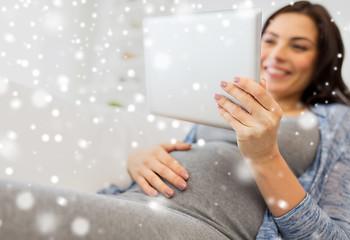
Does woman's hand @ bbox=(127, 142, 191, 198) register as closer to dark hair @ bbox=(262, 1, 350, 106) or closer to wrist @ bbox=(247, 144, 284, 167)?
wrist @ bbox=(247, 144, 284, 167)

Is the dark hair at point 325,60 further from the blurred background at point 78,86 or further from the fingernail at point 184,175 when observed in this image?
the fingernail at point 184,175

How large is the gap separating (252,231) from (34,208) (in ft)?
1.87

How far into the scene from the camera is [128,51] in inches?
93.0

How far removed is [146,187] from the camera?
917 millimetres

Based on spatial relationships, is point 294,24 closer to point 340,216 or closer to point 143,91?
point 340,216

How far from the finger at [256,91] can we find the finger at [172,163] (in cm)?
29

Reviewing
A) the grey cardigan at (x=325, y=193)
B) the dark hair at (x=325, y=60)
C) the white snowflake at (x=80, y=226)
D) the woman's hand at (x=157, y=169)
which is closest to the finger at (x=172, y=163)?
the woman's hand at (x=157, y=169)

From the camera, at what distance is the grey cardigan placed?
831mm

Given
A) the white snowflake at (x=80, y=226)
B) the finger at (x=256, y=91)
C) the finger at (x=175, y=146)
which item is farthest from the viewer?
the finger at (x=175, y=146)

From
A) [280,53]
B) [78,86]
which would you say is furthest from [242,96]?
[78,86]

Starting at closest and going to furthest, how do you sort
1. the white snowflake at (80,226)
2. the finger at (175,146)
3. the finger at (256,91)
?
the white snowflake at (80,226), the finger at (256,91), the finger at (175,146)

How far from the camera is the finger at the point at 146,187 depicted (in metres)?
0.89

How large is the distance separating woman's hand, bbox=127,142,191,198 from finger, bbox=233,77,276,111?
29cm

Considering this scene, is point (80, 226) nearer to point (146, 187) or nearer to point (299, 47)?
point (146, 187)
